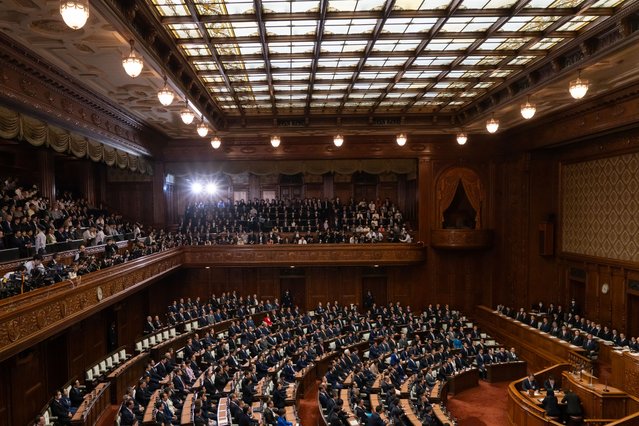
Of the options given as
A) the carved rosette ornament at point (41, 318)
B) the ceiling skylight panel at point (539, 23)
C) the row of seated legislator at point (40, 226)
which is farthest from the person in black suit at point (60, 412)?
the ceiling skylight panel at point (539, 23)

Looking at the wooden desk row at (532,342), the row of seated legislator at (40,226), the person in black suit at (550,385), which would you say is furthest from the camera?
the wooden desk row at (532,342)

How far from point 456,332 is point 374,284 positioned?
489cm

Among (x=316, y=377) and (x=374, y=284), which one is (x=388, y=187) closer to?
(x=374, y=284)

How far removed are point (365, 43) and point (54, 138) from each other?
717cm

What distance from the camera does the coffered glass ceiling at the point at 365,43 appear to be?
826 cm

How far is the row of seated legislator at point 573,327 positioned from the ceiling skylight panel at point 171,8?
1242 centimetres

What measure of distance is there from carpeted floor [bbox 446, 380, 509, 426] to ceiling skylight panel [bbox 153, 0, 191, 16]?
10.2 meters

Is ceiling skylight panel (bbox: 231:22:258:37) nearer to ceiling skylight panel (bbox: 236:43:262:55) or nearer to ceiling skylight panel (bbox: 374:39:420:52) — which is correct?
ceiling skylight panel (bbox: 236:43:262:55)

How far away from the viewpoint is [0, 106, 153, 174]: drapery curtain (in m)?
8.82

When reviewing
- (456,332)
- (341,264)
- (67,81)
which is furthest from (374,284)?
(67,81)

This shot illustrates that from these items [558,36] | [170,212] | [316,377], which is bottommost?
[316,377]

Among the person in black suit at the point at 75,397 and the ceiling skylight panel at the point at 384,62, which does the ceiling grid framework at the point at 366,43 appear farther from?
the person in black suit at the point at 75,397

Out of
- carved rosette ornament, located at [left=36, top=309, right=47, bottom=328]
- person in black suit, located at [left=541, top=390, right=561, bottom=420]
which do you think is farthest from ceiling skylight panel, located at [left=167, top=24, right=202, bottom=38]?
person in black suit, located at [left=541, top=390, right=561, bottom=420]

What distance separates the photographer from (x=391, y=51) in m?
10.4
